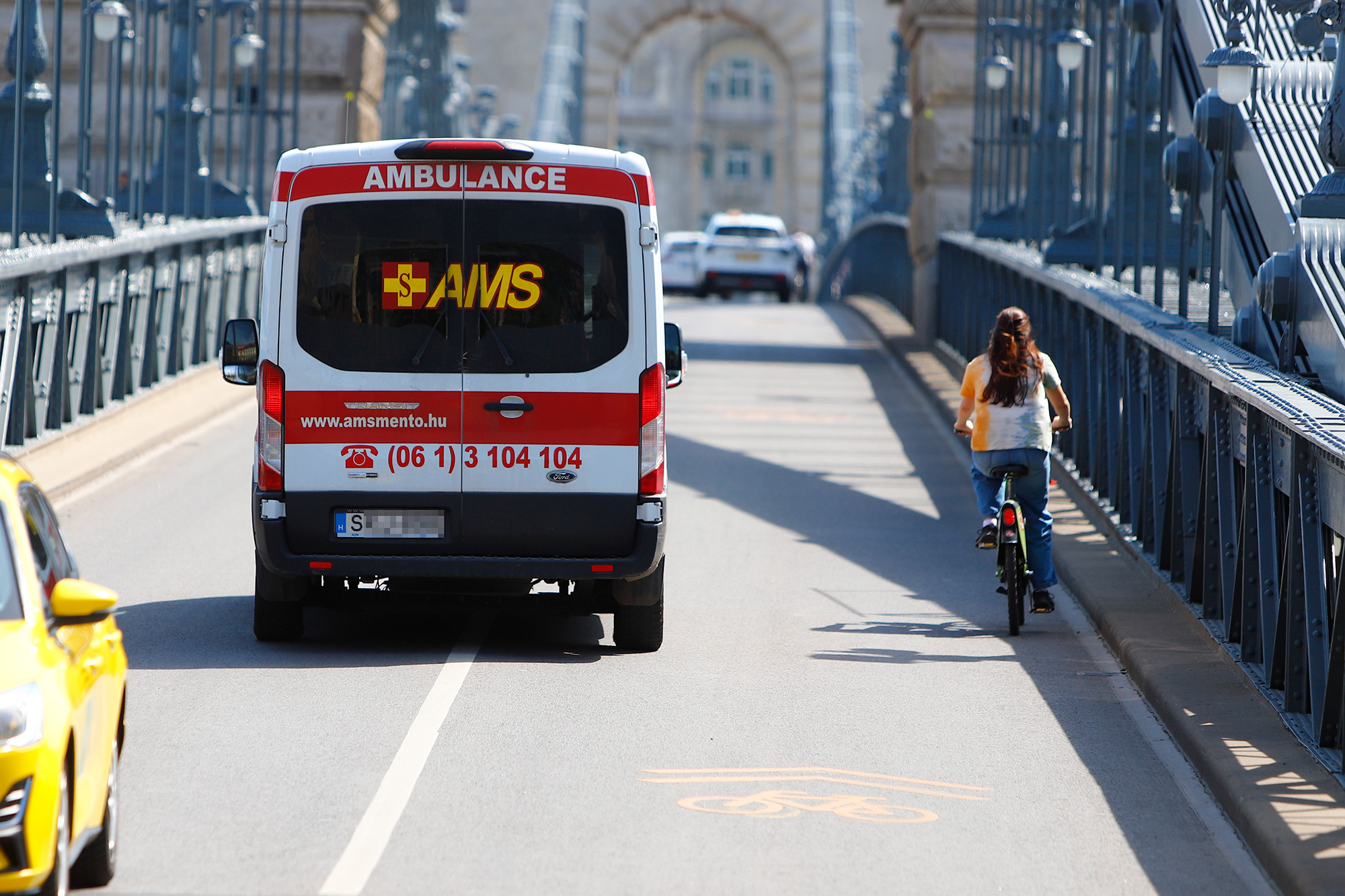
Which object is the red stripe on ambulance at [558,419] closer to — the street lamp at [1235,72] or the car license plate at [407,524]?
the car license plate at [407,524]

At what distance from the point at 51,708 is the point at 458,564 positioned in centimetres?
387

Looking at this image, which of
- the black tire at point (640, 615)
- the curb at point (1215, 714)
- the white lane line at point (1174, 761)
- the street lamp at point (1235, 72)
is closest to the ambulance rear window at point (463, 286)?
the black tire at point (640, 615)

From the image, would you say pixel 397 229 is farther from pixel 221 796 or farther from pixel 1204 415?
pixel 1204 415

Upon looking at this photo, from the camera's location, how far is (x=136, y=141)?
31125 mm

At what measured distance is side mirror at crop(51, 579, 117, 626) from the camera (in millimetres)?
5082

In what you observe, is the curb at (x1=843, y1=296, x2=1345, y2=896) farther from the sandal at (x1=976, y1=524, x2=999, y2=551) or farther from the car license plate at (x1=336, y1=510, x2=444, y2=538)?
the car license plate at (x1=336, y1=510, x2=444, y2=538)

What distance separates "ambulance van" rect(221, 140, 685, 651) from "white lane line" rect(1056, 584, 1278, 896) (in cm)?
211

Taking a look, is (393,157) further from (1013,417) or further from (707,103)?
(707,103)

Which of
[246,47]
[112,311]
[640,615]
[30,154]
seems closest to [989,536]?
[640,615]

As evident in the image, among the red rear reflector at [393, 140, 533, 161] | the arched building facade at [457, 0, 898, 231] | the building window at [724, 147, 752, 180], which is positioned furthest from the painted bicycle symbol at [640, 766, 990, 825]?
the building window at [724, 147, 752, 180]

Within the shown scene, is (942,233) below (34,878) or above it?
above

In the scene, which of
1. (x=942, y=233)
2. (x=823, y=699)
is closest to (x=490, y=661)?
(x=823, y=699)

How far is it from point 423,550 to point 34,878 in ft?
13.1

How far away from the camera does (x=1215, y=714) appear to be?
25.1 feet
